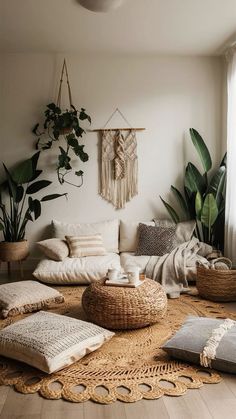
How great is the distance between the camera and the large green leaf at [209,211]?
4.48 metres

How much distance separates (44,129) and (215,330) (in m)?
3.27

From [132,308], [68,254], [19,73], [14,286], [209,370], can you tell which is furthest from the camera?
[19,73]

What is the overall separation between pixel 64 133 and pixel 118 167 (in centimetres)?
77

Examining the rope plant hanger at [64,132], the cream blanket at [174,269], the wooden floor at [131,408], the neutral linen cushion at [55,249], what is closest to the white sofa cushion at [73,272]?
the neutral linen cushion at [55,249]

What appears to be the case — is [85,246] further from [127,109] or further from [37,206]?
[127,109]

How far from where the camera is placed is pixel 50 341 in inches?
93.7

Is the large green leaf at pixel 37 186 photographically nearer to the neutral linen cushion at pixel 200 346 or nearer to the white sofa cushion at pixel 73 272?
the white sofa cushion at pixel 73 272

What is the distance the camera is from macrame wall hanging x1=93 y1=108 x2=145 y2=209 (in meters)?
4.93

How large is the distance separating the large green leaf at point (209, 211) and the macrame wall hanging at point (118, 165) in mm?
924

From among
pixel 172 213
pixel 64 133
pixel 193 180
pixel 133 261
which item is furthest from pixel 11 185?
pixel 193 180

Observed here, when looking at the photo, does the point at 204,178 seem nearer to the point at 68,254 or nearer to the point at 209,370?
the point at 68,254

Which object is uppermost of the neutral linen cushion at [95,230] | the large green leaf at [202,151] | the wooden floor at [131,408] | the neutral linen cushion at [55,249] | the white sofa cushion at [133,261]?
the large green leaf at [202,151]

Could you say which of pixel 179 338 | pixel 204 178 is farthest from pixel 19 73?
pixel 179 338

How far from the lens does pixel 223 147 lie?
5086 mm
